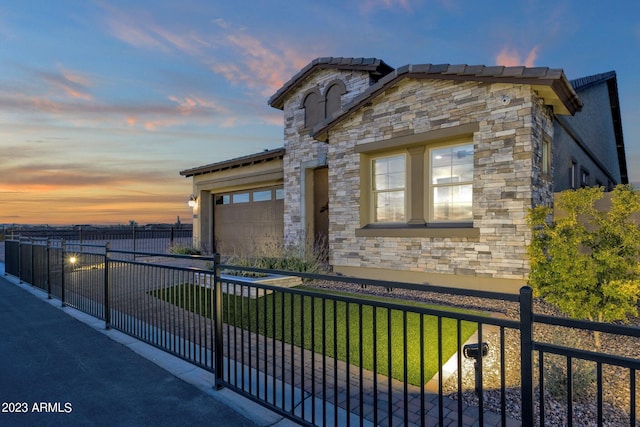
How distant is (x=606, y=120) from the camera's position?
15094mm

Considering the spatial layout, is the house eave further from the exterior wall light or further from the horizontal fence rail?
the horizontal fence rail

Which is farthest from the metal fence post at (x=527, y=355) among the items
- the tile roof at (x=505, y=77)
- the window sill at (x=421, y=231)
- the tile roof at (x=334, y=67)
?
the tile roof at (x=334, y=67)

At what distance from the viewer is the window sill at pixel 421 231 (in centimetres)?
760

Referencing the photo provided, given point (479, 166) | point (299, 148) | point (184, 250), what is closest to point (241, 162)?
point (299, 148)

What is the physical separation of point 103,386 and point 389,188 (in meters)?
7.14

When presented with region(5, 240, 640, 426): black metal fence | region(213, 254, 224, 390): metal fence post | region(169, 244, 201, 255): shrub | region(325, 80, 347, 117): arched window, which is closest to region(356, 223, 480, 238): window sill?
region(5, 240, 640, 426): black metal fence

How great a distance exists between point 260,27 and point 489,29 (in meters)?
6.48

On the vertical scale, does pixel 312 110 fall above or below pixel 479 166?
above

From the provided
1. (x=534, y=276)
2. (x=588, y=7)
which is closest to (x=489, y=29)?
(x=588, y=7)

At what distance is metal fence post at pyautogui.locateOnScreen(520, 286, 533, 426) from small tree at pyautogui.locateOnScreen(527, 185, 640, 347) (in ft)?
10.9

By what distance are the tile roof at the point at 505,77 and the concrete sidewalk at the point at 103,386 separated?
6.87 metres

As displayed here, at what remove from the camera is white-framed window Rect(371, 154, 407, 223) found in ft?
29.5

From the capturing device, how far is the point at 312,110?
40.0 feet

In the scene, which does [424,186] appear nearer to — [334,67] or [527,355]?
[334,67]
